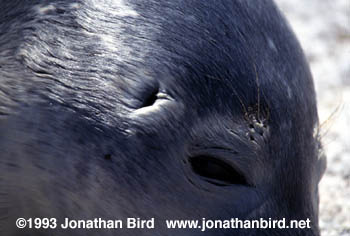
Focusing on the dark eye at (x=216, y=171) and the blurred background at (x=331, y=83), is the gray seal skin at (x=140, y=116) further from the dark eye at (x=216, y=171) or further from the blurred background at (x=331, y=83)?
the blurred background at (x=331, y=83)

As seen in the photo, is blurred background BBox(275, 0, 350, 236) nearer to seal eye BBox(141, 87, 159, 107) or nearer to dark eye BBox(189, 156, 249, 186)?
dark eye BBox(189, 156, 249, 186)

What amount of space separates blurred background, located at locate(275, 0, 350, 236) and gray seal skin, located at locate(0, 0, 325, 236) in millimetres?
476

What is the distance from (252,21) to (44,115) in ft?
2.35

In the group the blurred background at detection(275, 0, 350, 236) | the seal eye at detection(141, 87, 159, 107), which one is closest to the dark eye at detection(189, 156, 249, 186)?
the seal eye at detection(141, 87, 159, 107)

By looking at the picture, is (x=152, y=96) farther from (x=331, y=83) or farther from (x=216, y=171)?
(x=331, y=83)

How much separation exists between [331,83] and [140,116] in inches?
106

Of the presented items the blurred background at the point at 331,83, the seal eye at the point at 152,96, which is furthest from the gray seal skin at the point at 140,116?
the blurred background at the point at 331,83

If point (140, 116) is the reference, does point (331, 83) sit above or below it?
above

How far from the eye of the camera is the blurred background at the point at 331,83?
3119 millimetres

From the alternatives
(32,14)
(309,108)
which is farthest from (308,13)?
(32,14)

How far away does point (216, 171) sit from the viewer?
203cm

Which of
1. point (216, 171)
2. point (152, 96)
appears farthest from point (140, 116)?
point (216, 171)

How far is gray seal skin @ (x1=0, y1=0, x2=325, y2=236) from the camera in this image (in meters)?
1.93

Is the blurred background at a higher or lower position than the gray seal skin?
higher
